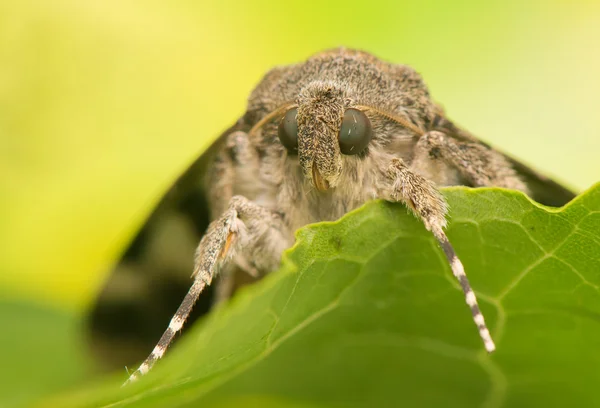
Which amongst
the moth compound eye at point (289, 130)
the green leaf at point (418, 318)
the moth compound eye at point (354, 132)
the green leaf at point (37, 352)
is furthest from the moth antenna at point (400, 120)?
the green leaf at point (37, 352)

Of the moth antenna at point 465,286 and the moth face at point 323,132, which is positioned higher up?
the moth face at point 323,132

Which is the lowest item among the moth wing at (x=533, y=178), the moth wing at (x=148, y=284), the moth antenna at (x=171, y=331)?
the moth wing at (x=148, y=284)

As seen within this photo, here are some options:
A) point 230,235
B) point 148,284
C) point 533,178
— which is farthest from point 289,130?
point 148,284

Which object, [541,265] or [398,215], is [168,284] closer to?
[398,215]

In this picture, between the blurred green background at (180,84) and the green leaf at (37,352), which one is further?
the blurred green background at (180,84)

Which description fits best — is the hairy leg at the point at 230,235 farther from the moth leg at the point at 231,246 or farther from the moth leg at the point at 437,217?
the moth leg at the point at 437,217

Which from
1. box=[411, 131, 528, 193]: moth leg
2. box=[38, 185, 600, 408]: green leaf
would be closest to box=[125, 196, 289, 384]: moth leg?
box=[38, 185, 600, 408]: green leaf
